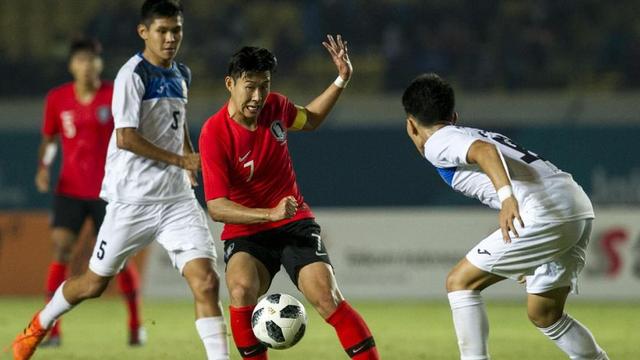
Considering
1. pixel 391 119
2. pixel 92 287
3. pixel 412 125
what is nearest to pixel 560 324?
pixel 412 125

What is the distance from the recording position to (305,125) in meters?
6.59

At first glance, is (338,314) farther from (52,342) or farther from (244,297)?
(52,342)

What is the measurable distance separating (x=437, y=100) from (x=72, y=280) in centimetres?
263

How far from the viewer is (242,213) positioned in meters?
5.86

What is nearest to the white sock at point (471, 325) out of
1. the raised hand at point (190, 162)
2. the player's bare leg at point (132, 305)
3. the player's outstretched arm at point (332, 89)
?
the player's outstretched arm at point (332, 89)

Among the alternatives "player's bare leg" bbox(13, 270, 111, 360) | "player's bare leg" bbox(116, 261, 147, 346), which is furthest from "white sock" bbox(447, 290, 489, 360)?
"player's bare leg" bbox(116, 261, 147, 346)

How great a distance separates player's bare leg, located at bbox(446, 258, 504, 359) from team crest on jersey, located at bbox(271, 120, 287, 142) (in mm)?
1219

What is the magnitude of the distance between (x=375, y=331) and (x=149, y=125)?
143 inches

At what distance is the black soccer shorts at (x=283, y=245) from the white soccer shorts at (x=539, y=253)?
87 cm

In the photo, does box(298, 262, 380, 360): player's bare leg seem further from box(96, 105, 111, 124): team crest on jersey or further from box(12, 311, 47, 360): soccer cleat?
box(96, 105, 111, 124): team crest on jersey

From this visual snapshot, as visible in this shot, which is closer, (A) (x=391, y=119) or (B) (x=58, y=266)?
(B) (x=58, y=266)

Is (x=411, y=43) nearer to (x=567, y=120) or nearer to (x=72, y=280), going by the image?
(x=567, y=120)

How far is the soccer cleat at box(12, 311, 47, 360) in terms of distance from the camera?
22.9 feet

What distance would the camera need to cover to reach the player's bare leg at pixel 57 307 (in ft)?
22.7
